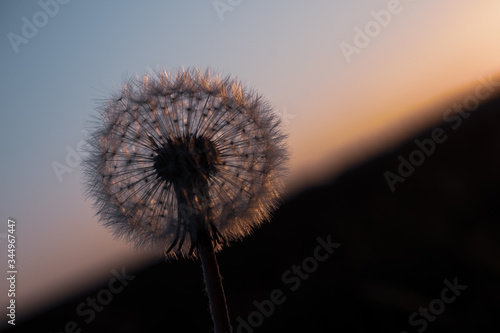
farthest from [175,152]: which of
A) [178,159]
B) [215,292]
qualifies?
[215,292]

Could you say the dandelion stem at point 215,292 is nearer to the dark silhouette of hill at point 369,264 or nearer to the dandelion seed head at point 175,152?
the dandelion seed head at point 175,152

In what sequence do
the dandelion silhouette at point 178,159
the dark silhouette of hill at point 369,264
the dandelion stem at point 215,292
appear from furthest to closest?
the dark silhouette of hill at point 369,264 < the dandelion silhouette at point 178,159 < the dandelion stem at point 215,292

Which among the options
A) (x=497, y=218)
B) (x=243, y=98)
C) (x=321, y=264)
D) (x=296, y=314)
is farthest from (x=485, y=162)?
(x=243, y=98)

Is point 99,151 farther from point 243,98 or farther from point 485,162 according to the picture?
point 485,162

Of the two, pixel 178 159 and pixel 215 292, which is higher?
pixel 178 159

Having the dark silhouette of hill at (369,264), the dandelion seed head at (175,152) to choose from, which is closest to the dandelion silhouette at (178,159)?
the dandelion seed head at (175,152)

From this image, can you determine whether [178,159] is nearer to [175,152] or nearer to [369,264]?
[175,152]

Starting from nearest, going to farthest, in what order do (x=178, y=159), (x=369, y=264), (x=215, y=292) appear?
1. (x=215, y=292)
2. (x=178, y=159)
3. (x=369, y=264)
